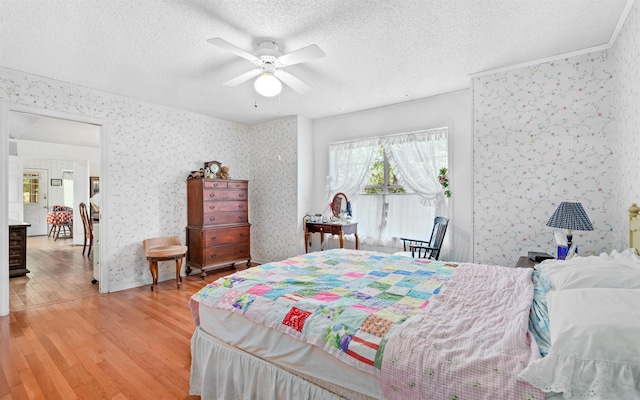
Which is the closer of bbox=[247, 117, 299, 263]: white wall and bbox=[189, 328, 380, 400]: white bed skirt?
bbox=[189, 328, 380, 400]: white bed skirt

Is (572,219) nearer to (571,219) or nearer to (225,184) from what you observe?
(571,219)

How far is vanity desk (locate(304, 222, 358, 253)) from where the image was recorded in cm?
455

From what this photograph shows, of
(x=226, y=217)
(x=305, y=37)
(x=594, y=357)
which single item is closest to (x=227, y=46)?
(x=305, y=37)

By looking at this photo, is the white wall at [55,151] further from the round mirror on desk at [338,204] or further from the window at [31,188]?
the round mirror on desk at [338,204]

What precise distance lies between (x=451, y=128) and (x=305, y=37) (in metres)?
2.36

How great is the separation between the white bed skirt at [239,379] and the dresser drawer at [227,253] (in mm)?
2802

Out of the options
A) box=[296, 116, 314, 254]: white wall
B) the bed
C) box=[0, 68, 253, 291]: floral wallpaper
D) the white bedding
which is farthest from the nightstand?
box=[0, 68, 253, 291]: floral wallpaper

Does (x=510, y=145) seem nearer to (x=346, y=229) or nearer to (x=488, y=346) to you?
(x=346, y=229)

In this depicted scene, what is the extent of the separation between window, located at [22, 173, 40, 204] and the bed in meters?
9.96

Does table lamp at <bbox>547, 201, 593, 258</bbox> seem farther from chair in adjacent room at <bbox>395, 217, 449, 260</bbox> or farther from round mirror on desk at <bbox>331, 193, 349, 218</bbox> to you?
round mirror on desk at <bbox>331, 193, 349, 218</bbox>

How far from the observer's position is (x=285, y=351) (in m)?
1.50

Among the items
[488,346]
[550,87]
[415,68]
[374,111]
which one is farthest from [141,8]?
[550,87]

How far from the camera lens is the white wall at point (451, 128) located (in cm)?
384

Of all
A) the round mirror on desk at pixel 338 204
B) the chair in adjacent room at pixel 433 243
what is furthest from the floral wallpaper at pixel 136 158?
the chair in adjacent room at pixel 433 243
